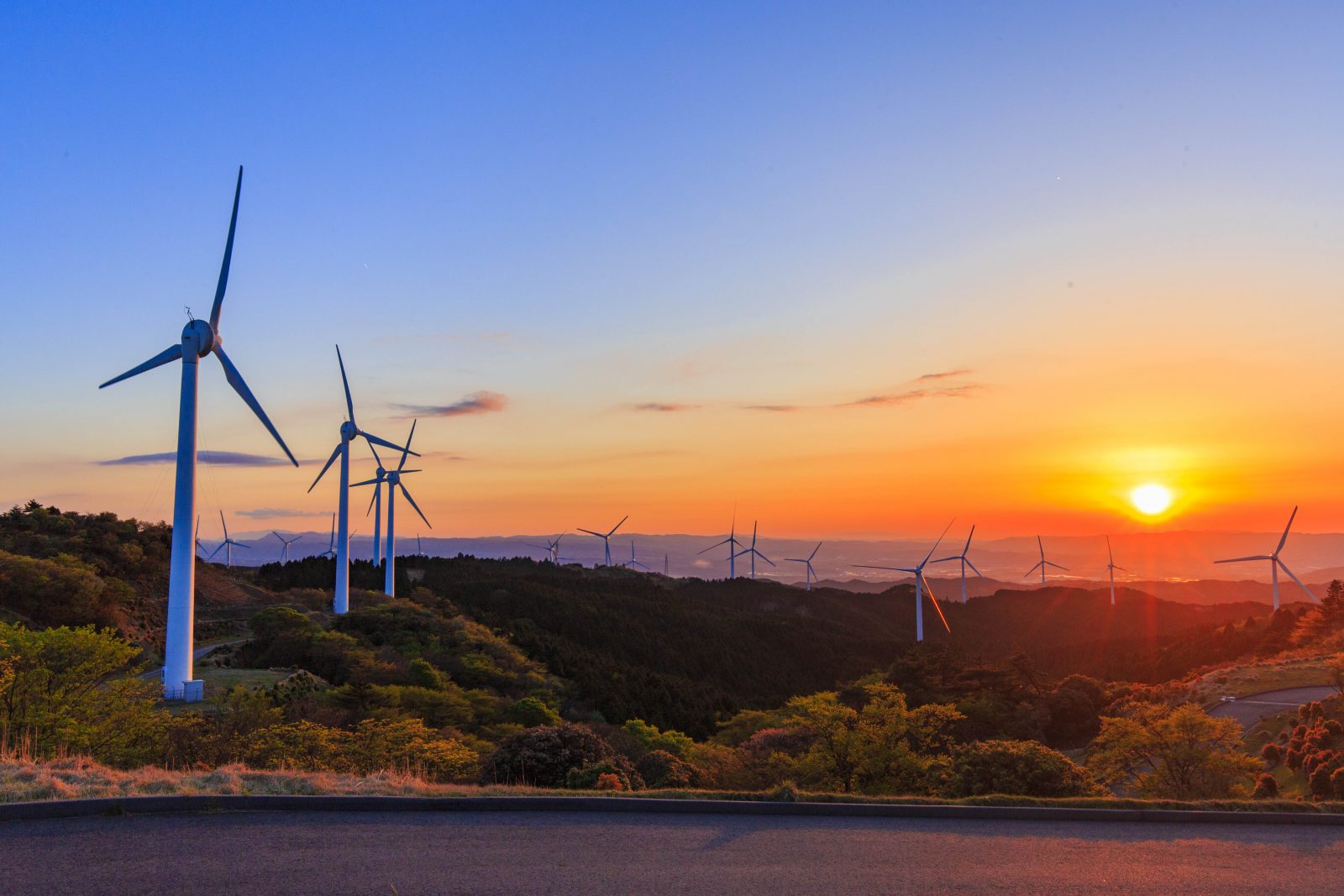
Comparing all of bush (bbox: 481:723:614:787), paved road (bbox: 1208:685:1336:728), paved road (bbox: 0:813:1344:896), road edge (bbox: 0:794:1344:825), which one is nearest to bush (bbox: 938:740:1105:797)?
road edge (bbox: 0:794:1344:825)

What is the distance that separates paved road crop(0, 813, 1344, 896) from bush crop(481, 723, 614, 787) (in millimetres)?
7474

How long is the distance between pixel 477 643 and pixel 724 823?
Answer: 155ft

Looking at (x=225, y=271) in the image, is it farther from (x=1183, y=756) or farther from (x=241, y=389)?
(x=1183, y=756)

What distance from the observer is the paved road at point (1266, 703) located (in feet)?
158

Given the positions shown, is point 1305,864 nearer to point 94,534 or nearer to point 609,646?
point 94,534

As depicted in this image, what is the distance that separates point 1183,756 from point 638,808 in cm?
2112

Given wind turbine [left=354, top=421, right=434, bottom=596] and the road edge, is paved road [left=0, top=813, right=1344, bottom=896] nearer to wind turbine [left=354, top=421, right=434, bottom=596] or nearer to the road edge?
the road edge

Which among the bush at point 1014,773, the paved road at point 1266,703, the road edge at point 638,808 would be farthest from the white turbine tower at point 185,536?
the paved road at point 1266,703

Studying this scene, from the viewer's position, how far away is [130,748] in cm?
2022

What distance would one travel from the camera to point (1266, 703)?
5078 cm

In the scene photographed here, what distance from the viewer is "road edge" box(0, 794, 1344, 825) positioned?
12.8 meters

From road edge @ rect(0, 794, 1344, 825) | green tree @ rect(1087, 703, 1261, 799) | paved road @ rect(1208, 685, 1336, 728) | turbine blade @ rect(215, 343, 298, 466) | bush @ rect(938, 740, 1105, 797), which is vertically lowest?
paved road @ rect(1208, 685, 1336, 728)

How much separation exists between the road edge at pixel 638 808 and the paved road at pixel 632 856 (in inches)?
10.8

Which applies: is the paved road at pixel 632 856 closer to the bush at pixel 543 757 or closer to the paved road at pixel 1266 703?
the bush at pixel 543 757
